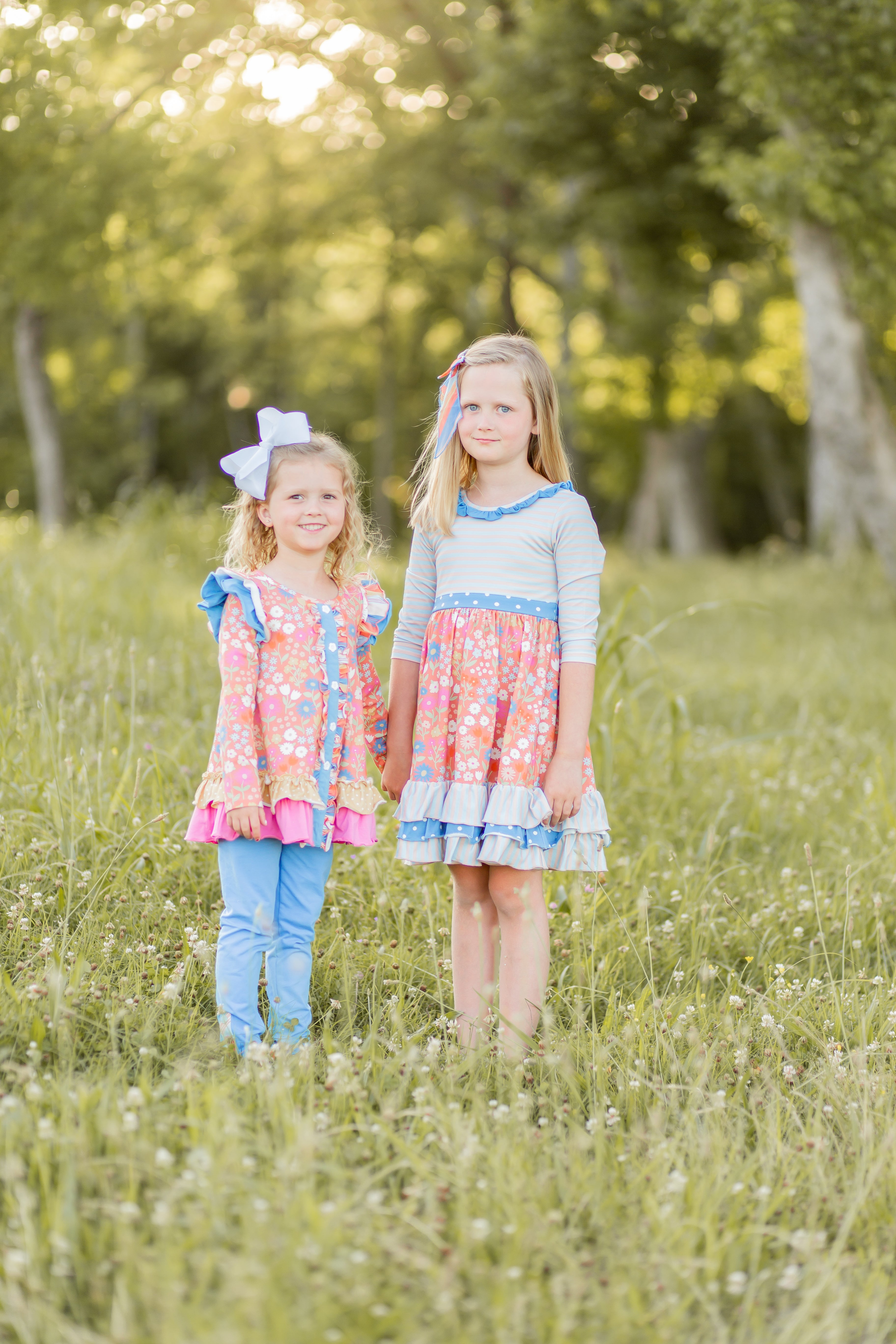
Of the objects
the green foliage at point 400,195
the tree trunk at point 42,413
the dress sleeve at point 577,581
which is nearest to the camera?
the dress sleeve at point 577,581

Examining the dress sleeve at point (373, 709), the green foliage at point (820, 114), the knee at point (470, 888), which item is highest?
the green foliage at point (820, 114)

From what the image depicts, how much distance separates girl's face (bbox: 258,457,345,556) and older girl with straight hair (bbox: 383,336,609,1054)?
0.94 feet

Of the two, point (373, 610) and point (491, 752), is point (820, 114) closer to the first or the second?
point (373, 610)

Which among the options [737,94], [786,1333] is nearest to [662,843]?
[786,1333]

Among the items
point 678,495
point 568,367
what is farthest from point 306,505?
point 678,495

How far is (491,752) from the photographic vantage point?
3.13 m

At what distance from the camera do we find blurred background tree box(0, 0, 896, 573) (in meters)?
9.66

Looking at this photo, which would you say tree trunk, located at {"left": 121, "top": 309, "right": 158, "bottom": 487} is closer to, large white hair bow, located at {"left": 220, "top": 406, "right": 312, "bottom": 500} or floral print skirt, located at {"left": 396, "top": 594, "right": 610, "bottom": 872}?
large white hair bow, located at {"left": 220, "top": 406, "right": 312, "bottom": 500}

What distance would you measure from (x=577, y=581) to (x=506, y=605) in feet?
0.66

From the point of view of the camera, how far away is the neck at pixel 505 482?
329 cm

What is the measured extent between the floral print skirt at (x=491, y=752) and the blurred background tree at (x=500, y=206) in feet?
3.50

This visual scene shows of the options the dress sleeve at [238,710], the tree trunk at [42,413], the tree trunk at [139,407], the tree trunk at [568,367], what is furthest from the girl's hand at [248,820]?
the tree trunk at [139,407]

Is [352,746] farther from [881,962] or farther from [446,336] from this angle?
[446,336]

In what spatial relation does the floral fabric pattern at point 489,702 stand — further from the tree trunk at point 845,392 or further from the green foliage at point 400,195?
the tree trunk at point 845,392
